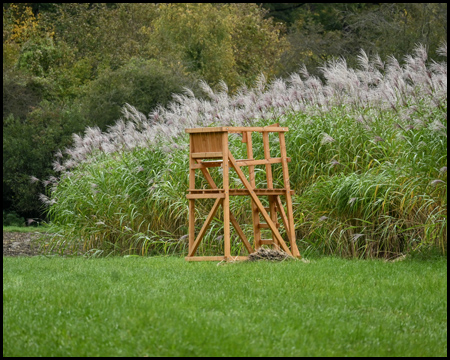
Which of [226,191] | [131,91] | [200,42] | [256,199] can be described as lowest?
[256,199]

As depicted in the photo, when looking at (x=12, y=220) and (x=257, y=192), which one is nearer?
(x=257, y=192)

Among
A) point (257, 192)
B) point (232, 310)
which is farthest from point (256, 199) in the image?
point (232, 310)

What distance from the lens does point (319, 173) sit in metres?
8.66

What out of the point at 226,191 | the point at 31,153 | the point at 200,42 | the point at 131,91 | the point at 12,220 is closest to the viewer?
the point at 226,191

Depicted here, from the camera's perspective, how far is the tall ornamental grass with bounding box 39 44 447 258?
23.9ft

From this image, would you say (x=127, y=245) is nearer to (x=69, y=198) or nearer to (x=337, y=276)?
(x=69, y=198)

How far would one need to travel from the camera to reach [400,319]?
4453 millimetres

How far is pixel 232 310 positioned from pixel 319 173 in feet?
14.6

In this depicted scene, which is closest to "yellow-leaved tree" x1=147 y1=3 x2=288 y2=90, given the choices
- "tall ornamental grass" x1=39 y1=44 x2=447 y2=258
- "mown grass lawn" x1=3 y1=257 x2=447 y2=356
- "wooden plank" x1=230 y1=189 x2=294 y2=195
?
"tall ornamental grass" x1=39 y1=44 x2=447 y2=258

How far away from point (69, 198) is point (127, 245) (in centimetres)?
161

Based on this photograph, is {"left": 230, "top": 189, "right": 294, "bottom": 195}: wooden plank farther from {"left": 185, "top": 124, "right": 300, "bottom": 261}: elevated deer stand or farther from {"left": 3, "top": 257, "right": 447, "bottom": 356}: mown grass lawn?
{"left": 3, "top": 257, "right": 447, "bottom": 356}: mown grass lawn

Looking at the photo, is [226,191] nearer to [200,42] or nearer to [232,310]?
[232,310]

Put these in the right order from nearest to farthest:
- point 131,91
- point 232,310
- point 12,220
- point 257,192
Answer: point 232,310
point 257,192
point 131,91
point 12,220

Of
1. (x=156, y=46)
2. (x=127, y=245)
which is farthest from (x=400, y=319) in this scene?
(x=156, y=46)
